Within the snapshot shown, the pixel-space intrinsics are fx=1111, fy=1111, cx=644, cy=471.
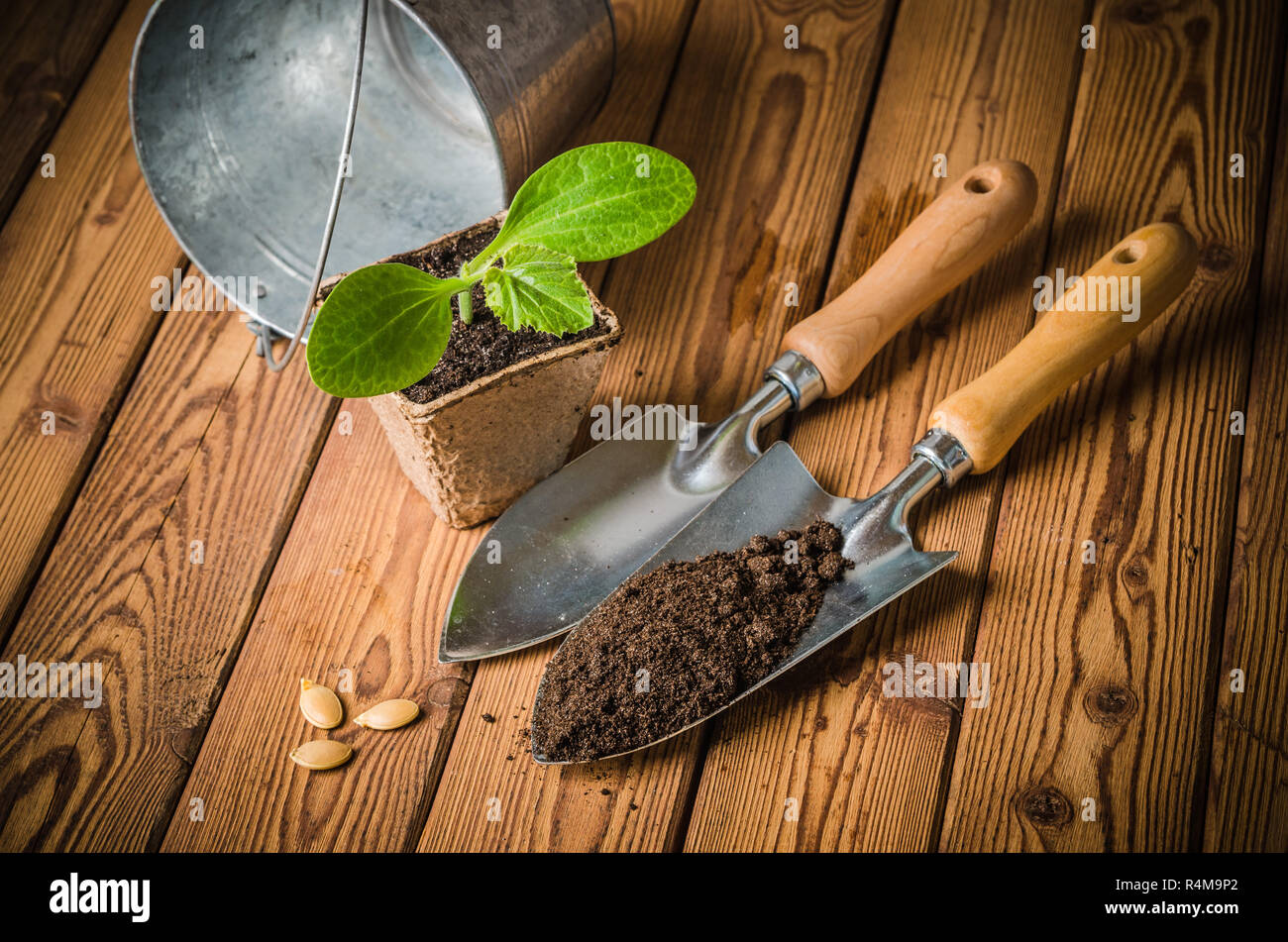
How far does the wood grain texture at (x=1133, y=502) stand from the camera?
1071 mm

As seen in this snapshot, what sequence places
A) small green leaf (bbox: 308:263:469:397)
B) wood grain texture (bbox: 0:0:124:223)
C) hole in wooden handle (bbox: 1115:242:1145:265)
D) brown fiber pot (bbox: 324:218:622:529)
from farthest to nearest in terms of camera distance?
wood grain texture (bbox: 0:0:124:223), hole in wooden handle (bbox: 1115:242:1145:265), brown fiber pot (bbox: 324:218:622:529), small green leaf (bbox: 308:263:469:397)

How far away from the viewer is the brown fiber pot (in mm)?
1022

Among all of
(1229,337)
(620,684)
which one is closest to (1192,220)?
(1229,337)

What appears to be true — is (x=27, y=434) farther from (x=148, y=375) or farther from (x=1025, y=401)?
(x=1025, y=401)

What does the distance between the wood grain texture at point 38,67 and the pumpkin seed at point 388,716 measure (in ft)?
2.64

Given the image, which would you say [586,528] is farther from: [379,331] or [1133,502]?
[1133,502]

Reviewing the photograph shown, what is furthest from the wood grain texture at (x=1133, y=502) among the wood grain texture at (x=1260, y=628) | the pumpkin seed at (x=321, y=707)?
the pumpkin seed at (x=321, y=707)

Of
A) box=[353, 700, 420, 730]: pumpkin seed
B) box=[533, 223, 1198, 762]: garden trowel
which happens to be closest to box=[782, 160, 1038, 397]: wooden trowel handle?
box=[533, 223, 1198, 762]: garden trowel

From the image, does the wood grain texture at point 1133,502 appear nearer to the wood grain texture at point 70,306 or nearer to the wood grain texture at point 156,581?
the wood grain texture at point 156,581

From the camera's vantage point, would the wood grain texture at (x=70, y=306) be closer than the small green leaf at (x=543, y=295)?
No

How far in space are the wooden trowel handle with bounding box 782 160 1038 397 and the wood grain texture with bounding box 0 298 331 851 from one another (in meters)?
0.56

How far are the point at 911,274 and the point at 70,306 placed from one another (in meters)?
A: 0.96

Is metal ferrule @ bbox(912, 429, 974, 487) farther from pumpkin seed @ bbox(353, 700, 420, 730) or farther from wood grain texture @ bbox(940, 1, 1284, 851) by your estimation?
pumpkin seed @ bbox(353, 700, 420, 730)

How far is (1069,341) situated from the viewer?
1126 millimetres
